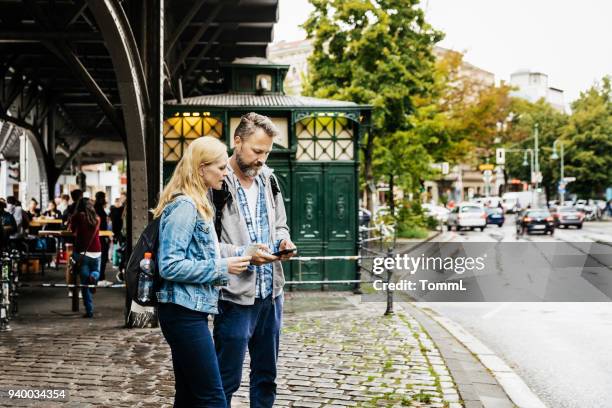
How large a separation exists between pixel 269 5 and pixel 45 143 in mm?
14405

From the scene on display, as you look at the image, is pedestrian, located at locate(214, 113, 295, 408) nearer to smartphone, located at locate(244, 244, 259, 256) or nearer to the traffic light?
smartphone, located at locate(244, 244, 259, 256)

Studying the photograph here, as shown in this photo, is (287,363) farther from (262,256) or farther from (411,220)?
(411,220)

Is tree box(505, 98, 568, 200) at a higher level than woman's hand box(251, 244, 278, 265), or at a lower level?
higher

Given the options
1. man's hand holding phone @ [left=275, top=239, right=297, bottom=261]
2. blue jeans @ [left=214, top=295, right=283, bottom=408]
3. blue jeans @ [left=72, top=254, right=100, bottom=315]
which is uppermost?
man's hand holding phone @ [left=275, top=239, right=297, bottom=261]

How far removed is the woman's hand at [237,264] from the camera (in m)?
4.00

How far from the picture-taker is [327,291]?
16078 mm

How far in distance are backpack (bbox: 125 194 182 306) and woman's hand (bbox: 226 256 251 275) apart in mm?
347

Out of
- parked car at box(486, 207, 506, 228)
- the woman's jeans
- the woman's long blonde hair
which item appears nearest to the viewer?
the woman's jeans

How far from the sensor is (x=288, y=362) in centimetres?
816

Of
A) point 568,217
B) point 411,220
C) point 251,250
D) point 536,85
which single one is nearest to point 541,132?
point 568,217

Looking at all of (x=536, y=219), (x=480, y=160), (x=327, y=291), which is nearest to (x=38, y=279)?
(x=327, y=291)

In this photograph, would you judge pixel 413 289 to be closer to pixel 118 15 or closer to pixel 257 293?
pixel 118 15

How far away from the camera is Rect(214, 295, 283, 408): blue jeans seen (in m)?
4.36

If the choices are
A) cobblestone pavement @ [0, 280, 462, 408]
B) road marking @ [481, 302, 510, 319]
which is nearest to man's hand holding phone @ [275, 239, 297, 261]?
cobblestone pavement @ [0, 280, 462, 408]
